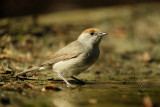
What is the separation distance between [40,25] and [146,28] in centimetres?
437

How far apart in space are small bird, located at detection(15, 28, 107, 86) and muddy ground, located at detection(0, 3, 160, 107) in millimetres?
287

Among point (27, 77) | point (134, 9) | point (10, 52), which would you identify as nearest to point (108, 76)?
point (27, 77)

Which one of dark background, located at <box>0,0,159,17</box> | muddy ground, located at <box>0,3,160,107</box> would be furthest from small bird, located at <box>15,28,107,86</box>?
dark background, located at <box>0,0,159,17</box>

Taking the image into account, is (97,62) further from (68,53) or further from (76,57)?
(76,57)

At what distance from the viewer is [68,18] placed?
13086 mm

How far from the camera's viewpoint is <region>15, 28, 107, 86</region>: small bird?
6.20 meters

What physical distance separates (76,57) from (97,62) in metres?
2.65

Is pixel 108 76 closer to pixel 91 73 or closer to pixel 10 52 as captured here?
pixel 91 73

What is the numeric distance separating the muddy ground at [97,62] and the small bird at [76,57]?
29cm

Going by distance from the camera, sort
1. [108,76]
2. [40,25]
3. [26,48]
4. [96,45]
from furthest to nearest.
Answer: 1. [40,25]
2. [26,48]
3. [108,76]
4. [96,45]

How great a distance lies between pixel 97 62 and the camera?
29.0 ft

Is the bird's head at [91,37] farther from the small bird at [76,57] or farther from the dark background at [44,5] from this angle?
the dark background at [44,5]

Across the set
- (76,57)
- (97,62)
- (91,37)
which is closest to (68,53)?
(76,57)

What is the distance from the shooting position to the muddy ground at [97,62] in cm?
458
